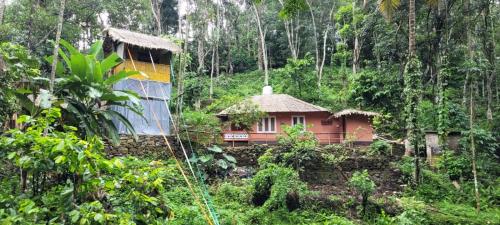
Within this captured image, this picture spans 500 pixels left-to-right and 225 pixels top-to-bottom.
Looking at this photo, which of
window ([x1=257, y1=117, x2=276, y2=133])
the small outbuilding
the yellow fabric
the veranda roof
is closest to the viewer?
the small outbuilding

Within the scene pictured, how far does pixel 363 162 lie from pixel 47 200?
38.9ft

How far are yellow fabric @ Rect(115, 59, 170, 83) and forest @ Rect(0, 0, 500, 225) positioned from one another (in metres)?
0.45

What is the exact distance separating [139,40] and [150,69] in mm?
1070

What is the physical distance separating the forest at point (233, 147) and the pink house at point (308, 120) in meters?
1.03

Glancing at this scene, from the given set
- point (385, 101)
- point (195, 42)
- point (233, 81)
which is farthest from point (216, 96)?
point (385, 101)

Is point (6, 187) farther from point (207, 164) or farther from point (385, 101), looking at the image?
point (385, 101)

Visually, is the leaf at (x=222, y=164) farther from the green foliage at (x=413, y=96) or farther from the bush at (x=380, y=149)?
the green foliage at (x=413, y=96)

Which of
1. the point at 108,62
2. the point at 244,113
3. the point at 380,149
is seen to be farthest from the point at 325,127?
the point at 108,62

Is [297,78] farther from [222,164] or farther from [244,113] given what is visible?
[222,164]

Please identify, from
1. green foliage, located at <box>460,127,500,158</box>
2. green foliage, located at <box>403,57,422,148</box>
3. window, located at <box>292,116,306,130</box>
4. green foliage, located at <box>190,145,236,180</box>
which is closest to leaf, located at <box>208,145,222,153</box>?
green foliage, located at <box>190,145,236,180</box>

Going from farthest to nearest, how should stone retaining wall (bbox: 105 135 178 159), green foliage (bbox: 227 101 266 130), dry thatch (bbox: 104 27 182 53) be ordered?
green foliage (bbox: 227 101 266 130) < dry thatch (bbox: 104 27 182 53) < stone retaining wall (bbox: 105 135 178 159)

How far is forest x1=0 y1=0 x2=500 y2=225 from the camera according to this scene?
11.4 ft

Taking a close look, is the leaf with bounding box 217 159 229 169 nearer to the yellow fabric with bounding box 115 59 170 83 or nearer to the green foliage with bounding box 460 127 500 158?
the yellow fabric with bounding box 115 59 170 83

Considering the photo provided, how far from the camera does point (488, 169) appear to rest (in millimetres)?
13281
